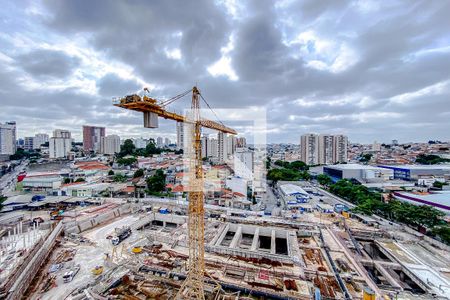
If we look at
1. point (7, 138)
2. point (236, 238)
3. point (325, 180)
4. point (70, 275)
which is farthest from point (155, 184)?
point (7, 138)

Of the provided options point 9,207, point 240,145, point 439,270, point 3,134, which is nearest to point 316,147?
point 240,145

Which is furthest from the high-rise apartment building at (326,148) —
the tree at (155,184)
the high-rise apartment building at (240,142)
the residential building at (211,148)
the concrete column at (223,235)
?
the concrete column at (223,235)

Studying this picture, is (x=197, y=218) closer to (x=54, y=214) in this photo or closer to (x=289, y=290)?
(x=289, y=290)

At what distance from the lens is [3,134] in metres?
51.5

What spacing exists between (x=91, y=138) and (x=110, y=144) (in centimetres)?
1364

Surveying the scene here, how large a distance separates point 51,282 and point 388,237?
20.7 meters

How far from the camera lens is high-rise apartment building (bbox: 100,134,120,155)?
210ft

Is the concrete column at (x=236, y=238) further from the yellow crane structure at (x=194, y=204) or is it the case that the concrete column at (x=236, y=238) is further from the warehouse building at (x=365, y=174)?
the warehouse building at (x=365, y=174)

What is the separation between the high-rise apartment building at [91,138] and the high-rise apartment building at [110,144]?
7.57 metres

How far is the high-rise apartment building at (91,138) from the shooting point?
7069 cm

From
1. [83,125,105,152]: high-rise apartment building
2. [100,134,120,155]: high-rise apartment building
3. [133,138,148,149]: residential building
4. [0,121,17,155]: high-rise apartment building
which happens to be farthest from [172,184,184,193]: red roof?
[133,138,148,149]: residential building

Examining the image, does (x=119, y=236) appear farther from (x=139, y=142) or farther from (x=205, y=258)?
(x=139, y=142)

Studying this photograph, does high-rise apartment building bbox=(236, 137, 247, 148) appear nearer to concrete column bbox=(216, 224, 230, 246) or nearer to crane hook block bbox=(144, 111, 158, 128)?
concrete column bbox=(216, 224, 230, 246)

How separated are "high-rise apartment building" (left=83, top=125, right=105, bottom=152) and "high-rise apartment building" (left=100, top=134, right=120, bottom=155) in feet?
24.8
